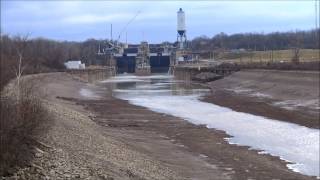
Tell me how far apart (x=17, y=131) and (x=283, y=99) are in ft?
137

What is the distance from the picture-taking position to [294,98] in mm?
52188

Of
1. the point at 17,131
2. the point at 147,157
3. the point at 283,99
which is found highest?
the point at 17,131

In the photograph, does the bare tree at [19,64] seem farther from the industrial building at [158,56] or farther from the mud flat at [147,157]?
the industrial building at [158,56]

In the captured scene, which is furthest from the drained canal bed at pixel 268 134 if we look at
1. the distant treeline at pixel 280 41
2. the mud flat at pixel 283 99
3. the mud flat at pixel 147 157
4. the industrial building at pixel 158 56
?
the industrial building at pixel 158 56

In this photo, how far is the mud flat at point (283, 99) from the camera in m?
40.2

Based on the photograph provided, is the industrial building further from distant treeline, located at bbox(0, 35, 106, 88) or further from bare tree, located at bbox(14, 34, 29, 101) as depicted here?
bare tree, located at bbox(14, 34, 29, 101)

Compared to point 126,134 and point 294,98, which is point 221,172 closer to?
point 126,134

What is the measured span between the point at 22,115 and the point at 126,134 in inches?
508

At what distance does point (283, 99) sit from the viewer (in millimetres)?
53938

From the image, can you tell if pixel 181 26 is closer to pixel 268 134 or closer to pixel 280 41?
pixel 280 41

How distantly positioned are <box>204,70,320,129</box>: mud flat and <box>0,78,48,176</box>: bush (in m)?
20.6

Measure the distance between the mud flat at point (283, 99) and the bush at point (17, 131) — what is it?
2058 cm

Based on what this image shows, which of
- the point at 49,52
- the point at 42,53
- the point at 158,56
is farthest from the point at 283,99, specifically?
the point at 158,56

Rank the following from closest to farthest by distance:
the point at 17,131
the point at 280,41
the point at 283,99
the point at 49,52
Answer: the point at 17,131
the point at 283,99
the point at 49,52
the point at 280,41
